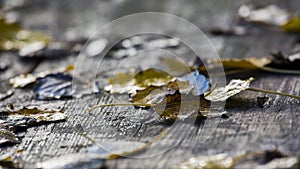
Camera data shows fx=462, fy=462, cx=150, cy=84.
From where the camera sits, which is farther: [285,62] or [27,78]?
[27,78]

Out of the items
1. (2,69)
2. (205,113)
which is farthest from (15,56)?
(205,113)

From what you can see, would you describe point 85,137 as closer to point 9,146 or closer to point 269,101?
point 9,146

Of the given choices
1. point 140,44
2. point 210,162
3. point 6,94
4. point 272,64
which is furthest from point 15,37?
point 210,162

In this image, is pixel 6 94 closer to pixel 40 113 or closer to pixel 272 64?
pixel 40 113

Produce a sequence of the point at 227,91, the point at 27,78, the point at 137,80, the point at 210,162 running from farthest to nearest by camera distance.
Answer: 1. the point at 27,78
2. the point at 137,80
3. the point at 227,91
4. the point at 210,162

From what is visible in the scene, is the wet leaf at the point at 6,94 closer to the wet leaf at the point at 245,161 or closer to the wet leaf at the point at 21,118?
the wet leaf at the point at 21,118

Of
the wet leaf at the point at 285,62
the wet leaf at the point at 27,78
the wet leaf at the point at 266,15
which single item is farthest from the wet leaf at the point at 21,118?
the wet leaf at the point at 266,15

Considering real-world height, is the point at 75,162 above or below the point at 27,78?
below
